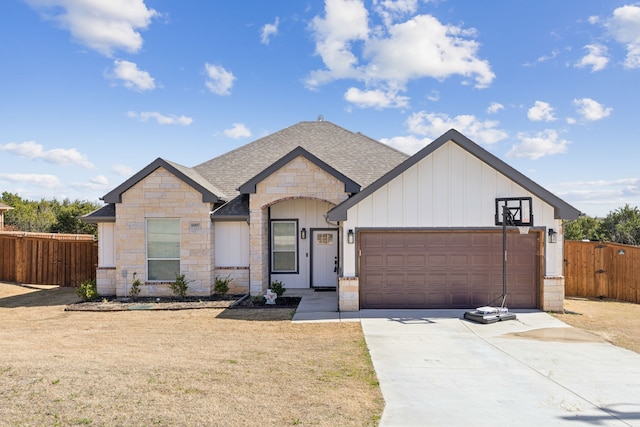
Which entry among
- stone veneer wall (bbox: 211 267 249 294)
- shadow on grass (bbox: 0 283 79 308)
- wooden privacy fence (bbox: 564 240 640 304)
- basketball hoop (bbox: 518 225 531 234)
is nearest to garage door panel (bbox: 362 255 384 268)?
basketball hoop (bbox: 518 225 531 234)

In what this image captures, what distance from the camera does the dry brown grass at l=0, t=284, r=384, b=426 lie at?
4.59m

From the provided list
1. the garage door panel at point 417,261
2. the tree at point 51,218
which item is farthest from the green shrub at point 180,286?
the tree at point 51,218

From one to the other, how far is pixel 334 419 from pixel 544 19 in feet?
46.7

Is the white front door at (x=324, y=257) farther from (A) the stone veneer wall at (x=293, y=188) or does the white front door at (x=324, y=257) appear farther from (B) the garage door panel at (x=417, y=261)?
(B) the garage door panel at (x=417, y=261)

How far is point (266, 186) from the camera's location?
13.0 meters

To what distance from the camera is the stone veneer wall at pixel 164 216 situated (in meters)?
12.9

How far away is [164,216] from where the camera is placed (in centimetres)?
1291

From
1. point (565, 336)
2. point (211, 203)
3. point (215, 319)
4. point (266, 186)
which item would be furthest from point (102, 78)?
point (565, 336)

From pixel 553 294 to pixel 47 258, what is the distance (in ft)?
58.0

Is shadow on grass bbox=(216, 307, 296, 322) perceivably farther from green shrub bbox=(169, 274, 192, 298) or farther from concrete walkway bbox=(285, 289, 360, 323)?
green shrub bbox=(169, 274, 192, 298)

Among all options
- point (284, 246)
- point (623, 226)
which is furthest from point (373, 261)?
point (623, 226)

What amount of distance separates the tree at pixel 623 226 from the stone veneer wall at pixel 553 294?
23.6 metres

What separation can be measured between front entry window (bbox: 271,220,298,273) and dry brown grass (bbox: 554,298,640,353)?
830 centimetres

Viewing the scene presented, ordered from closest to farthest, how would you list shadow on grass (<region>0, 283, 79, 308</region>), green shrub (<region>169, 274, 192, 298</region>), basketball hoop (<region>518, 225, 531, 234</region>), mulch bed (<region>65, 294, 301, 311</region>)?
basketball hoop (<region>518, 225, 531, 234</region>)
mulch bed (<region>65, 294, 301, 311</region>)
shadow on grass (<region>0, 283, 79, 308</region>)
green shrub (<region>169, 274, 192, 298</region>)
